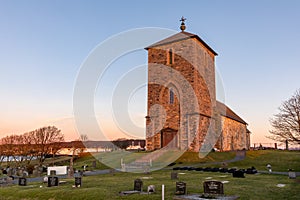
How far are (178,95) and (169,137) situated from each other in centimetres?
601

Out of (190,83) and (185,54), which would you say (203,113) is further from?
(185,54)

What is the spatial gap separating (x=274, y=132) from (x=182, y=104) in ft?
46.3

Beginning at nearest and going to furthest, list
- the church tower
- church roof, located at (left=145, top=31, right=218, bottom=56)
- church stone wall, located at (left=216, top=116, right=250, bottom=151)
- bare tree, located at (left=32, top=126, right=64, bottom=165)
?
the church tower → church roof, located at (left=145, top=31, right=218, bottom=56) → bare tree, located at (left=32, top=126, right=64, bottom=165) → church stone wall, located at (left=216, top=116, right=250, bottom=151)

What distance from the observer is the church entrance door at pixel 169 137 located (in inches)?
1547

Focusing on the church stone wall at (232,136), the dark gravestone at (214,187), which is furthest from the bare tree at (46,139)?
the dark gravestone at (214,187)

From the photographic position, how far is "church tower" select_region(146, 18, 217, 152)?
38812mm

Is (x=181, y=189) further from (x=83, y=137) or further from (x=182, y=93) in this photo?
(x=83, y=137)

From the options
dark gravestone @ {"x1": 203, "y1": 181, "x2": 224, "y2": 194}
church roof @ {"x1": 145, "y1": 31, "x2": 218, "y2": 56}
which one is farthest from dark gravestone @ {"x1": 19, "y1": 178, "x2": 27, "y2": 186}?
church roof @ {"x1": 145, "y1": 31, "x2": 218, "y2": 56}

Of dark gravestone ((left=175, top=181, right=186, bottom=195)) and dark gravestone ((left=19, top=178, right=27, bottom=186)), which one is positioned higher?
dark gravestone ((left=175, top=181, right=186, bottom=195))

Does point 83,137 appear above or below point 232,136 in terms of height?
below

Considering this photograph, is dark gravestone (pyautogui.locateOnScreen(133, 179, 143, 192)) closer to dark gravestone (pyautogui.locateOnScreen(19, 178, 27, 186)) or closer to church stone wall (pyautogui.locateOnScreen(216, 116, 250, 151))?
dark gravestone (pyautogui.locateOnScreen(19, 178, 27, 186))

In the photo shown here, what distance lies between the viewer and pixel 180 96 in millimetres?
39969

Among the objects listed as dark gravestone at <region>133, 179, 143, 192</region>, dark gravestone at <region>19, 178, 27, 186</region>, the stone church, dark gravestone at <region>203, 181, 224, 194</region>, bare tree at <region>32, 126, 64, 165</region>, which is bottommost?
dark gravestone at <region>19, 178, 27, 186</region>

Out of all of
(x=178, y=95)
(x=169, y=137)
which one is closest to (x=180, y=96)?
(x=178, y=95)
